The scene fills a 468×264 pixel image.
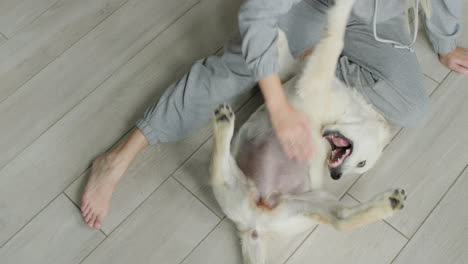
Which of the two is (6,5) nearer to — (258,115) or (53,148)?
(53,148)

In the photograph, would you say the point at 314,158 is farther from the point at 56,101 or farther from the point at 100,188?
the point at 56,101

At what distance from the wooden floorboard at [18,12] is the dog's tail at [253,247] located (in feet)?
3.26

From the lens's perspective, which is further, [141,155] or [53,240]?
[141,155]


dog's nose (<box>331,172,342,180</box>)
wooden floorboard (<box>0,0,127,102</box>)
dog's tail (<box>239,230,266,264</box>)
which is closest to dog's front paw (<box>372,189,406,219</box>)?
dog's nose (<box>331,172,342,180</box>)

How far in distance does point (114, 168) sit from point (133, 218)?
5.3 inches

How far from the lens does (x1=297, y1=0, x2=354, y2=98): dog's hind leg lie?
0.86m

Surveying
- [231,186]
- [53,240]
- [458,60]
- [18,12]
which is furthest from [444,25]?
[18,12]

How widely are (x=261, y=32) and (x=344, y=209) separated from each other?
0.40 m

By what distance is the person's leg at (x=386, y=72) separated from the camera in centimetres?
109

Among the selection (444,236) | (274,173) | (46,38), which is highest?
(46,38)

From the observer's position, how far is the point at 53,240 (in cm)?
109

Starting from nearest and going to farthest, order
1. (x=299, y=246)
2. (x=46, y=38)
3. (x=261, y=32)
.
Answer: (x=261, y=32)
(x=299, y=246)
(x=46, y=38)

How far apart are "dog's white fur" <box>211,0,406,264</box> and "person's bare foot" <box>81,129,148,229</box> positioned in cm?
28

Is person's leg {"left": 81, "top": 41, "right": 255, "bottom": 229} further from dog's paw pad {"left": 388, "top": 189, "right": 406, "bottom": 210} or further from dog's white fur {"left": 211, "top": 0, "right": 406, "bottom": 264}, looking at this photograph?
dog's paw pad {"left": 388, "top": 189, "right": 406, "bottom": 210}
